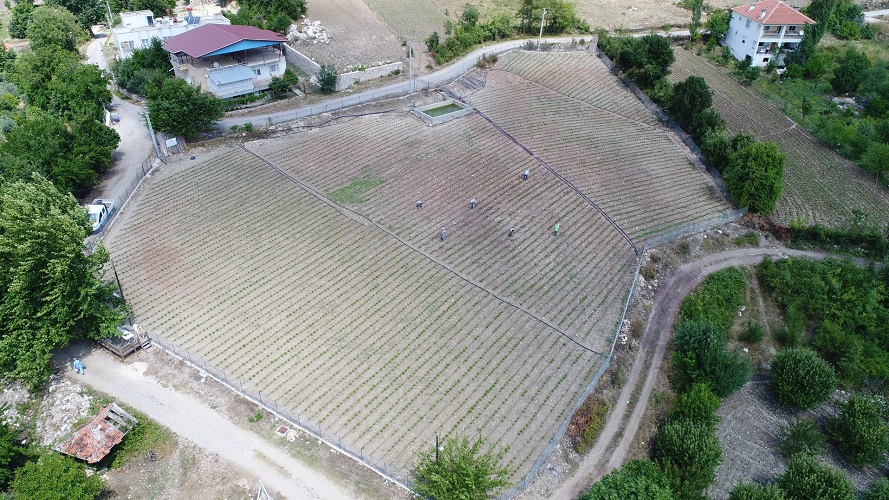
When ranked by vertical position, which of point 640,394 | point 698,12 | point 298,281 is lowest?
point 640,394

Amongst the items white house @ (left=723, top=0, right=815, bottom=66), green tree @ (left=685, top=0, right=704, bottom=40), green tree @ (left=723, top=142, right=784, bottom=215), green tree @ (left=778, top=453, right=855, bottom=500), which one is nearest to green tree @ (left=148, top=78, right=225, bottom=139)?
green tree @ (left=723, top=142, right=784, bottom=215)

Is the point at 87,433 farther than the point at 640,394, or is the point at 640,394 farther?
the point at 640,394

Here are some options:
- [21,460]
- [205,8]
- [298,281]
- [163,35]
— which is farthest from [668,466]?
[205,8]

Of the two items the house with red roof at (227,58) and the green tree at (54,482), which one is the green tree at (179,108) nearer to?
the house with red roof at (227,58)

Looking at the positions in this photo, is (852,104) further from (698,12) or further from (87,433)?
(87,433)

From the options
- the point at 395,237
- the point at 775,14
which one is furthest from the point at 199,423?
the point at 775,14

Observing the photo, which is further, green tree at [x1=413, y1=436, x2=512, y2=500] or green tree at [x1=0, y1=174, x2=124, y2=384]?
green tree at [x1=0, y1=174, x2=124, y2=384]

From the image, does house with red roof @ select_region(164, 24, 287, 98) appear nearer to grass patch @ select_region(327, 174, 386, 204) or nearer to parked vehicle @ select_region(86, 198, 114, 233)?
parked vehicle @ select_region(86, 198, 114, 233)

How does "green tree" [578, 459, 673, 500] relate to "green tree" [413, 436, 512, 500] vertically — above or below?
below
